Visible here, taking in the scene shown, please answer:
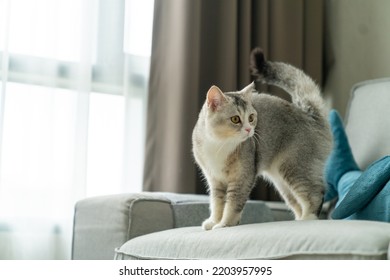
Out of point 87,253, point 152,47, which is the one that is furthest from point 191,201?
point 152,47

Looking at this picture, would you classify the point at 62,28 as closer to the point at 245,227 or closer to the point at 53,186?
the point at 53,186

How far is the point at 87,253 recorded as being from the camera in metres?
1.72

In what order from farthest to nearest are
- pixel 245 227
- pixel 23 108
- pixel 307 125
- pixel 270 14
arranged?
pixel 270 14
pixel 23 108
pixel 307 125
pixel 245 227

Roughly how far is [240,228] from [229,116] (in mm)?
341

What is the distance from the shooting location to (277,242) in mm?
1176

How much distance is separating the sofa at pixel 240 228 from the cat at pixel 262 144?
0.35 ft

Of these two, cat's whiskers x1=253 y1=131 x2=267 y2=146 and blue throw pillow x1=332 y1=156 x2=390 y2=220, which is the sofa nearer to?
blue throw pillow x1=332 y1=156 x2=390 y2=220

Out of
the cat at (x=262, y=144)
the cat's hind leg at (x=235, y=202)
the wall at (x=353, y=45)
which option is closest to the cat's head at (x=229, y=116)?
the cat at (x=262, y=144)

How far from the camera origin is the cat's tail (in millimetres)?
1729

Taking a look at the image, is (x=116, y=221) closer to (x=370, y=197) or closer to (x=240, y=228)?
(x=240, y=228)

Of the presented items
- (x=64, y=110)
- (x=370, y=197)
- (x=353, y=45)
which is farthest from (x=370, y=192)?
(x=353, y=45)

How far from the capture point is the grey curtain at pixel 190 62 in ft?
7.77

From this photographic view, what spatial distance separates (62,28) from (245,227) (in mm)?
1312

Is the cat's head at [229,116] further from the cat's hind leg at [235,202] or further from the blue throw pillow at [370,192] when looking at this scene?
the blue throw pillow at [370,192]
